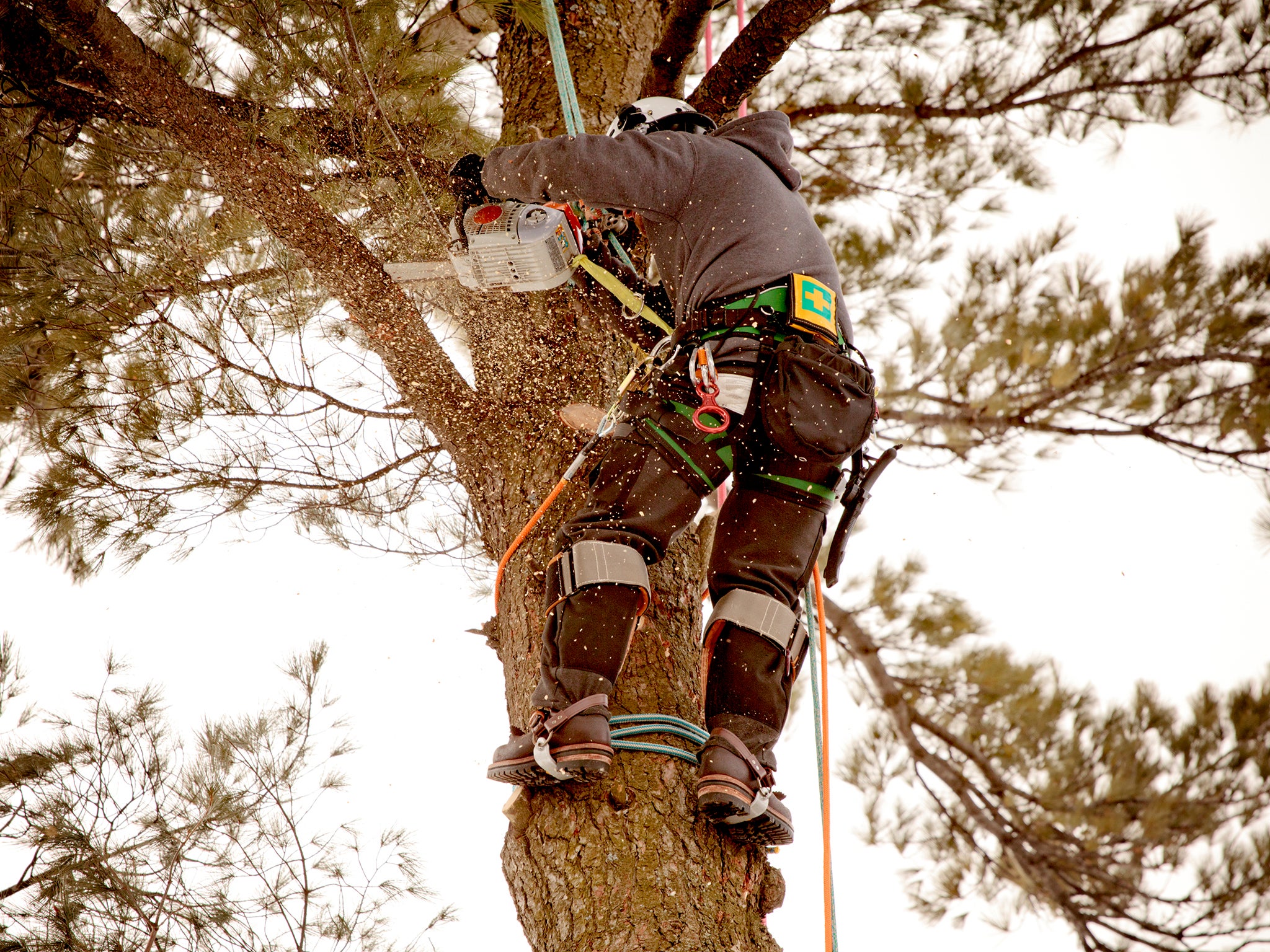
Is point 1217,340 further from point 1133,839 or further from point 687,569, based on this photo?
point 687,569

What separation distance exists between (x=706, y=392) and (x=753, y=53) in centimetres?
100

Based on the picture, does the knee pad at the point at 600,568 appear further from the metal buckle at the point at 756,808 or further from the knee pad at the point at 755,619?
the metal buckle at the point at 756,808

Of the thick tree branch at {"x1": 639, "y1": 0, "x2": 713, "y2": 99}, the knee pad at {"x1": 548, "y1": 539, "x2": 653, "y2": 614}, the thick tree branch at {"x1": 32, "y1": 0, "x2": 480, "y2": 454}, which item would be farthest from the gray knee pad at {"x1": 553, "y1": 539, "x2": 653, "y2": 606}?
the thick tree branch at {"x1": 639, "y1": 0, "x2": 713, "y2": 99}

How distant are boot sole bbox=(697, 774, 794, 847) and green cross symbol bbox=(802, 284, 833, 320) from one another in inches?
33.8

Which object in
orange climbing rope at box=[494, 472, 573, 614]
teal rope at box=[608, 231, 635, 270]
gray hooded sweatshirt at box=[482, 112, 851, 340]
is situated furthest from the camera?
teal rope at box=[608, 231, 635, 270]

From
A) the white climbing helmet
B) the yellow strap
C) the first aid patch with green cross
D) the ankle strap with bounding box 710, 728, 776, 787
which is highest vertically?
the white climbing helmet

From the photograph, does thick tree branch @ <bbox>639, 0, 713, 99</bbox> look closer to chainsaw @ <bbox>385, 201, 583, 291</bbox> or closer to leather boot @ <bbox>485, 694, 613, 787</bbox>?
chainsaw @ <bbox>385, 201, 583, 291</bbox>

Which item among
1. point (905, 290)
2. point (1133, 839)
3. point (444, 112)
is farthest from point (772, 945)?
point (905, 290)

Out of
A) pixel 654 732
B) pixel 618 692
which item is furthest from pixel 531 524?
pixel 654 732

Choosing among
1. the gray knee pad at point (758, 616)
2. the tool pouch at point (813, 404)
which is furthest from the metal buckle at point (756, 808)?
the tool pouch at point (813, 404)

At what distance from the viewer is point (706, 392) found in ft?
5.42

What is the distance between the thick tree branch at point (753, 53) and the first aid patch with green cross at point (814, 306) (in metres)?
0.70

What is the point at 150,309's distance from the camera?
2461 millimetres

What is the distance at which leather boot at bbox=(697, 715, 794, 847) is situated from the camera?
1.48 m
